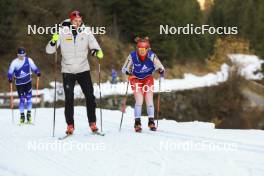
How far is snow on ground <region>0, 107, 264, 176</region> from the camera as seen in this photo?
17.8 feet

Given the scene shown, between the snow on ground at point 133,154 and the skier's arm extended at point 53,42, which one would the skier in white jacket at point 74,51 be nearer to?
the skier's arm extended at point 53,42

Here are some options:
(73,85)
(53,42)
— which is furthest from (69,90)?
(53,42)

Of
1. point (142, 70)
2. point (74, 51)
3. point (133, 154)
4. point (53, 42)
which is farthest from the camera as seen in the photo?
point (142, 70)

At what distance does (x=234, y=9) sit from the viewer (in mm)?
84625

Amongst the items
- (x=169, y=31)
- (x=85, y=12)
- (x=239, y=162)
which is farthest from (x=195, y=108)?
(x=239, y=162)

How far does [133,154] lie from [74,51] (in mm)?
2481

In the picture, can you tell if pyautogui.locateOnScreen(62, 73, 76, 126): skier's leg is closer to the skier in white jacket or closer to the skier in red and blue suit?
the skier in white jacket

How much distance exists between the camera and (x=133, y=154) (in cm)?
638

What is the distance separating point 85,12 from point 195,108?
13460mm

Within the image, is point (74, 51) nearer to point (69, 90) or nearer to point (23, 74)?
point (69, 90)

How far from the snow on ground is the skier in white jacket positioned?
2.11 ft

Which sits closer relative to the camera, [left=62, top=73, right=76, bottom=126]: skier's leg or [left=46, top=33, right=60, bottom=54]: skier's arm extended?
[left=46, top=33, right=60, bottom=54]: skier's arm extended

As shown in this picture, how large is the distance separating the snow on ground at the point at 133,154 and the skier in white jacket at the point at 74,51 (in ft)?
2.11

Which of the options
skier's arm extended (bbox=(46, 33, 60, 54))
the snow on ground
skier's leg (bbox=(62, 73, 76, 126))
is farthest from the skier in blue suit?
skier's arm extended (bbox=(46, 33, 60, 54))
